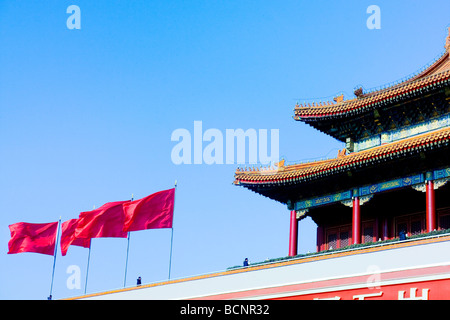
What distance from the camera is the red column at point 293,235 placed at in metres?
28.7

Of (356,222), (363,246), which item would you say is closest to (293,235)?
(356,222)

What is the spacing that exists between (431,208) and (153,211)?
11.2 metres

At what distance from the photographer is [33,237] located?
32.6 metres

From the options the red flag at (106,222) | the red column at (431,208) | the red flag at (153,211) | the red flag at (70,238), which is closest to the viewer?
the red column at (431,208)

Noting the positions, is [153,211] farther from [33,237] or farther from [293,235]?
[33,237]

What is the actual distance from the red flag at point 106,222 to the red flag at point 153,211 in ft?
2.73

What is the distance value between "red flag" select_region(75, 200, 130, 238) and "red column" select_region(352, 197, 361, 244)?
382 inches

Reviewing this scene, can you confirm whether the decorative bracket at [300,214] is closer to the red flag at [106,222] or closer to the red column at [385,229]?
the red column at [385,229]

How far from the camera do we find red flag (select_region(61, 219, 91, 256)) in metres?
32.3

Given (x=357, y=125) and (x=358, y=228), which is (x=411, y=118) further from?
(x=358, y=228)

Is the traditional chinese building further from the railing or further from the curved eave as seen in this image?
the railing

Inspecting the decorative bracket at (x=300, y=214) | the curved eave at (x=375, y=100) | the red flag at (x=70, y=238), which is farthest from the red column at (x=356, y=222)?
the red flag at (x=70, y=238)
